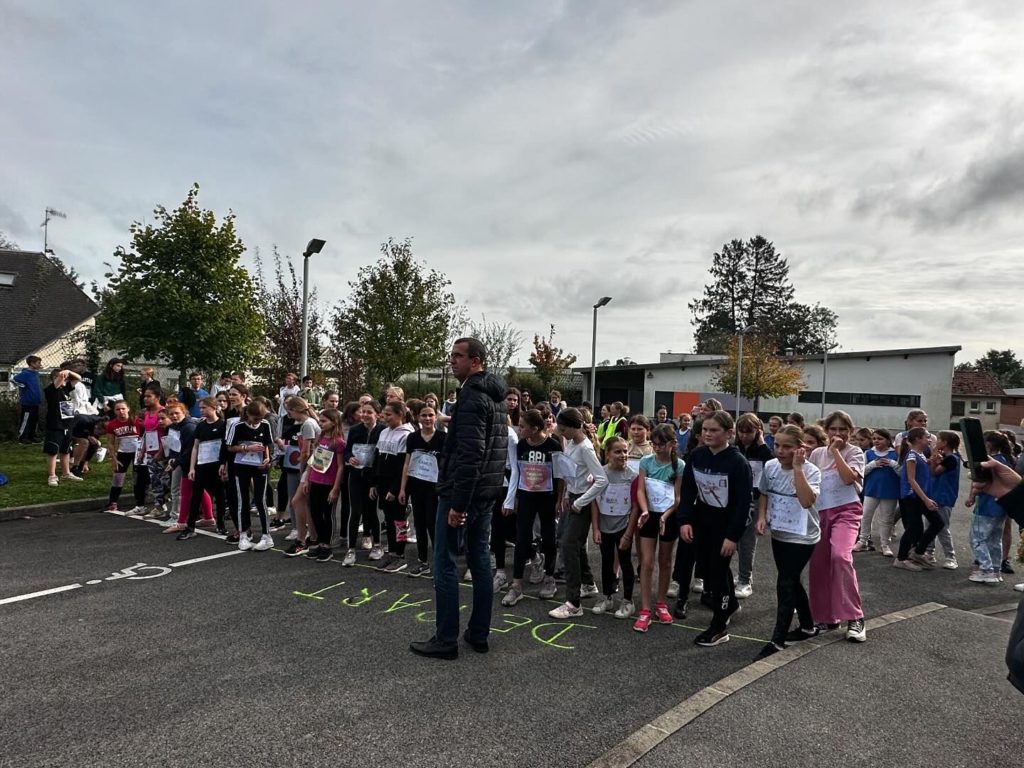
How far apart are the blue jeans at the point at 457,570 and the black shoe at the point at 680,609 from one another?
1803 mm

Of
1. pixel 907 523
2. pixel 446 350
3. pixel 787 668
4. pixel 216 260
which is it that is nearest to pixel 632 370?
pixel 446 350

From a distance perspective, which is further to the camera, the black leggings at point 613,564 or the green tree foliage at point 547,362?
the green tree foliage at point 547,362

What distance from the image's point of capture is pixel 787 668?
4.29 meters

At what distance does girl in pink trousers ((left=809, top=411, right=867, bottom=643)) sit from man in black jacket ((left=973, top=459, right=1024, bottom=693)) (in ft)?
7.55

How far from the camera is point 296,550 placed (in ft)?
24.0

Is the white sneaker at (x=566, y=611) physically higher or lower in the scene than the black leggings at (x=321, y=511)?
lower

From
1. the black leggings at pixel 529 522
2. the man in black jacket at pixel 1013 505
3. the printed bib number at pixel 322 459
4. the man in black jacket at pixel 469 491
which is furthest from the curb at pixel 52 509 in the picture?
the man in black jacket at pixel 1013 505

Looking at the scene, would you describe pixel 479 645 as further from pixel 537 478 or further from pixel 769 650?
pixel 769 650

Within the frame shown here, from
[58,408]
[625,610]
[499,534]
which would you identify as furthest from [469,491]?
[58,408]

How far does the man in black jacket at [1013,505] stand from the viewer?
2283 millimetres

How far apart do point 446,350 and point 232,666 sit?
20575 mm

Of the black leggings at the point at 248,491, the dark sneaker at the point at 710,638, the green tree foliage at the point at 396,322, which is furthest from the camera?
the green tree foliage at the point at 396,322

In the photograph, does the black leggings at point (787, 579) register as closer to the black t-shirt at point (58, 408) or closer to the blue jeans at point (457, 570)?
the blue jeans at point (457, 570)

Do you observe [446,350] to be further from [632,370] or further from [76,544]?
[632,370]
